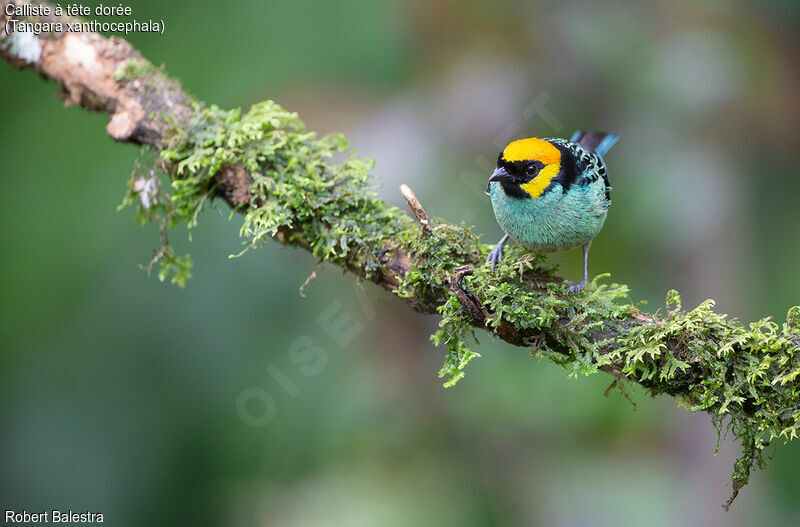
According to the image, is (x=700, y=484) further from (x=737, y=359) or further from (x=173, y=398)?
(x=173, y=398)

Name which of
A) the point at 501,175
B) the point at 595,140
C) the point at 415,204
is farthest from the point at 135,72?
the point at 595,140

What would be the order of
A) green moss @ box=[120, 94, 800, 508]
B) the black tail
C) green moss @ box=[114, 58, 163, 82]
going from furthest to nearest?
the black tail < green moss @ box=[114, 58, 163, 82] < green moss @ box=[120, 94, 800, 508]

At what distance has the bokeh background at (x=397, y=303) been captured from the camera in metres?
3.86

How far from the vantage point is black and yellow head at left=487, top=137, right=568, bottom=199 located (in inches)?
99.0

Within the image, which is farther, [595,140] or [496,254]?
[595,140]

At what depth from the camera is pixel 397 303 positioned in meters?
3.89

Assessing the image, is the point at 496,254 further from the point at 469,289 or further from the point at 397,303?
the point at 397,303

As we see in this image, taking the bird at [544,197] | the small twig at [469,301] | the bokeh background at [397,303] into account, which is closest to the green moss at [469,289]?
the small twig at [469,301]

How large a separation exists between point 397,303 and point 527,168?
1.55 m

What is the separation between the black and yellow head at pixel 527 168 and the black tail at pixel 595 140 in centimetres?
69

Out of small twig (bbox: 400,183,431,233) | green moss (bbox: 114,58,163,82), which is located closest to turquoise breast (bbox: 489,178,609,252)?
small twig (bbox: 400,183,431,233)

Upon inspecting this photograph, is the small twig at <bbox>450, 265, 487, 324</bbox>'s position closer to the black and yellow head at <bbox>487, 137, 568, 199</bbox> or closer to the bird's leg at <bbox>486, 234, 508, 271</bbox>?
the bird's leg at <bbox>486, 234, 508, 271</bbox>

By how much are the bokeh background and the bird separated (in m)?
1.16

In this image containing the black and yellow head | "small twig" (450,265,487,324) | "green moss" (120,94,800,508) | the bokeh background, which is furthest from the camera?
the bokeh background
